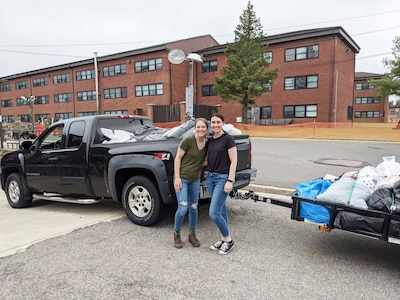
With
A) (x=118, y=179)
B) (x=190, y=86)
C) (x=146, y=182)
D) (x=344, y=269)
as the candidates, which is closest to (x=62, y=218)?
(x=118, y=179)

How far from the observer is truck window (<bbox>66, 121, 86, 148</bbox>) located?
220 inches

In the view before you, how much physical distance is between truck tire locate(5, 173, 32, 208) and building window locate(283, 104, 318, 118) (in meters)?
27.4

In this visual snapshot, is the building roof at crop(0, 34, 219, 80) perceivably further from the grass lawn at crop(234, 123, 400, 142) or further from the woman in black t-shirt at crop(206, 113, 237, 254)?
the woman in black t-shirt at crop(206, 113, 237, 254)

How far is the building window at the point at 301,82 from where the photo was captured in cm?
2977

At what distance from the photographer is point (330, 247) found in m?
4.07

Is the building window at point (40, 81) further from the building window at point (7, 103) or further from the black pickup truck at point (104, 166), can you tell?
the black pickup truck at point (104, 166)

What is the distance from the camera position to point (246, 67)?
27547 millimetres

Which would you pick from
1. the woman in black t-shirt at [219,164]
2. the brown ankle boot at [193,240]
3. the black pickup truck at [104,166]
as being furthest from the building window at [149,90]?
the woman in black t-shirt at [219,164]

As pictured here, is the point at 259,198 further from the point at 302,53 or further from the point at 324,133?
the point at 302,53

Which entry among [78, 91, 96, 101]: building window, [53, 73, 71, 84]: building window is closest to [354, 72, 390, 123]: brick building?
[78, 91, 96, 101]: building window

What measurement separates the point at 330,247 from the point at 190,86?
4885 millimetres

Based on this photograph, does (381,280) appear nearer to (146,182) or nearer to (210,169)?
(210,169)

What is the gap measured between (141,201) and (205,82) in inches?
1312

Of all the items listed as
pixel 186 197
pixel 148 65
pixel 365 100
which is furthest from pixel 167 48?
pixel 365 100
